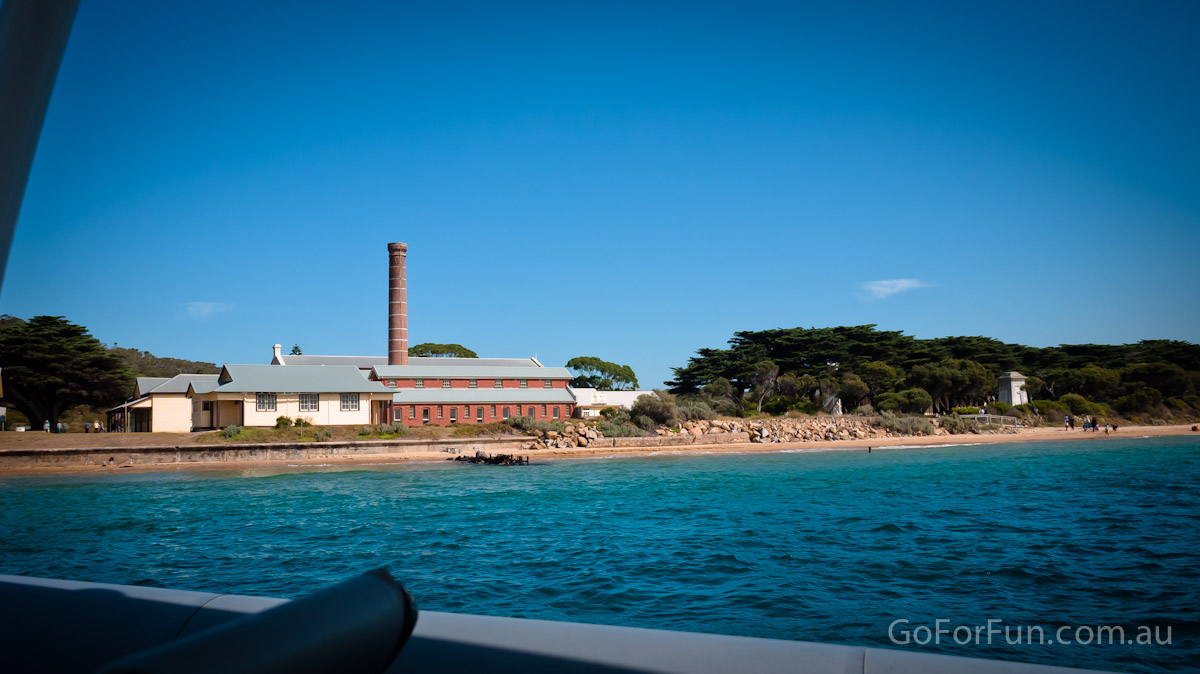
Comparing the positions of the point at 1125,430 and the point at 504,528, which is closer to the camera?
the point at 504,528

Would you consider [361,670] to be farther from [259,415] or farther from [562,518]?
[259,415]

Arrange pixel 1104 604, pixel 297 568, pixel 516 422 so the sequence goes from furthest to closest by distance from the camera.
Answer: pixel 516 422 → pixel 297 568 → pixel 1104 604

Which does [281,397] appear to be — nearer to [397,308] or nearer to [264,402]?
[264,402]

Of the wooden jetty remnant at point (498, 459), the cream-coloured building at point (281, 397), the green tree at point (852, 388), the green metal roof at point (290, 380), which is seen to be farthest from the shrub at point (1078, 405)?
the green metal roof at point (290, 380)

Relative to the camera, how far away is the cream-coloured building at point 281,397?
3812cm

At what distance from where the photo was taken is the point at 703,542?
13.9 metres

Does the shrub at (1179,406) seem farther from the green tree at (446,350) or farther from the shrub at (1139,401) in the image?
the green tree at (446,350)

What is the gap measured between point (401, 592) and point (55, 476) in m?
35.6

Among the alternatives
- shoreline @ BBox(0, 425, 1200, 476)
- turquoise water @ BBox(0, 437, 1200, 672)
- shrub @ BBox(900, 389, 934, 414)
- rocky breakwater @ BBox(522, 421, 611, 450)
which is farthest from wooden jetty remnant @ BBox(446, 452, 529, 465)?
shrub @ BBox(900, 389, 934, 414)

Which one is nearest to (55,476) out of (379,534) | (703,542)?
(379,534)

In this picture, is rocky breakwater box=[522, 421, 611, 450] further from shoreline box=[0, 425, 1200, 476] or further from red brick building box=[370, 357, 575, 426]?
red brick building box=[370, 357, 575, 426]

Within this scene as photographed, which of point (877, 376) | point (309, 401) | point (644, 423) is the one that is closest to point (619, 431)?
point (644, 423)

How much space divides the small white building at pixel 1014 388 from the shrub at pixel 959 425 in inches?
352

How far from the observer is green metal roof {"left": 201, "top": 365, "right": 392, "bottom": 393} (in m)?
38.2
